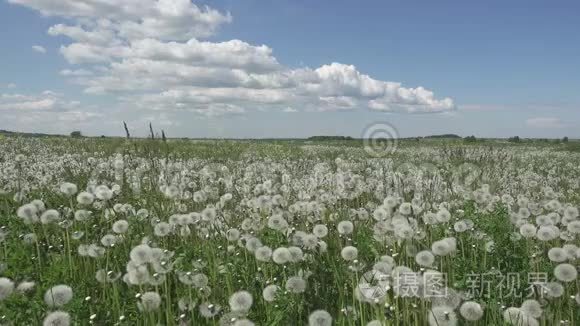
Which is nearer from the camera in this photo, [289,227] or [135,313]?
[135,313]

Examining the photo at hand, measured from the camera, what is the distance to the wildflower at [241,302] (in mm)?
3090

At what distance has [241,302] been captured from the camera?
3141 millimetres

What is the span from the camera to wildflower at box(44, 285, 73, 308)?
3.15 meters

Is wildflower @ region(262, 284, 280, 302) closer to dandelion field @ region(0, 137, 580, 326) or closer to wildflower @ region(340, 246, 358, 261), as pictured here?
dandelion field @ region(0, 137, 580, 326)

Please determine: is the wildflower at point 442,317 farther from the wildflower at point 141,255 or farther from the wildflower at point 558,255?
the wildflower at point 141,255

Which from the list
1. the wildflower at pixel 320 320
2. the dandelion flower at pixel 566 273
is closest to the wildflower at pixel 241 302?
the wildflower at pixel 320 320

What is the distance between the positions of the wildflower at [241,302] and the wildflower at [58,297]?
40.3 inches

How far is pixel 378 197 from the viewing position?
268 inches

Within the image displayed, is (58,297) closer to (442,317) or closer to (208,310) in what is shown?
(208,310)

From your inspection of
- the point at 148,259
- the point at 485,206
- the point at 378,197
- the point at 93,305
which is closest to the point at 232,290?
the point at 148,259

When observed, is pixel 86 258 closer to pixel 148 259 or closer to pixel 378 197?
pixel 148 259

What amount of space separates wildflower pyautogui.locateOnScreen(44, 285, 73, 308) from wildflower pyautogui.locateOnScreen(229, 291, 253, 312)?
1.02 m

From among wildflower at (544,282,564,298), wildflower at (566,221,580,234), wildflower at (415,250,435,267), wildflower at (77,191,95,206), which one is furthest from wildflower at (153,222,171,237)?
wildflower at (566,221,580,234)

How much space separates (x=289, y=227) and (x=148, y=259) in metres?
1.70
